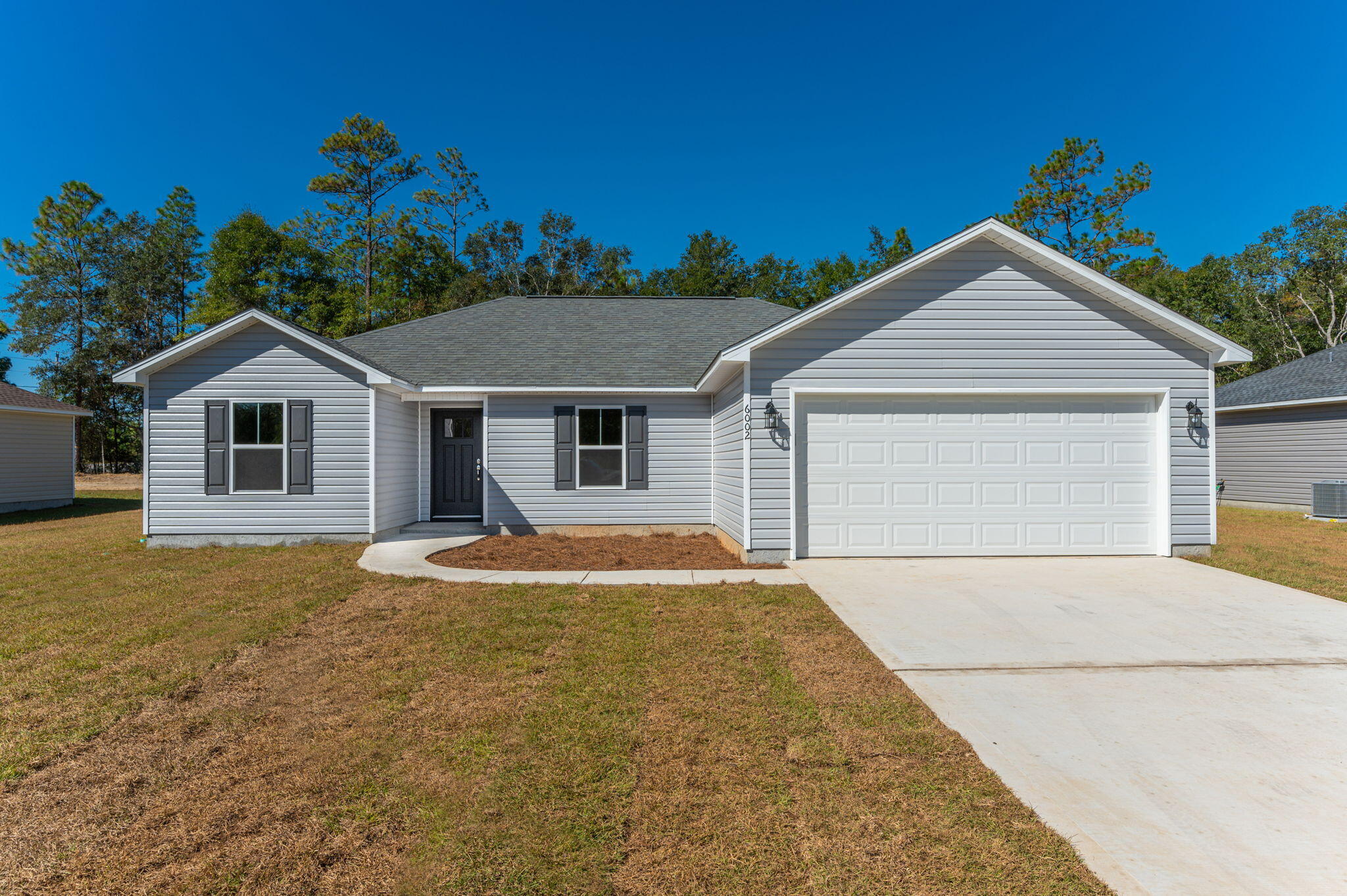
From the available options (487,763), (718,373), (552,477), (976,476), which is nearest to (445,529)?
(552,477)

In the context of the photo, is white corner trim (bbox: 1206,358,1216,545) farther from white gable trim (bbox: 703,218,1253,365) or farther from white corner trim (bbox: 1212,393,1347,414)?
white corner trim (bbox: 1212,393,1347,414)

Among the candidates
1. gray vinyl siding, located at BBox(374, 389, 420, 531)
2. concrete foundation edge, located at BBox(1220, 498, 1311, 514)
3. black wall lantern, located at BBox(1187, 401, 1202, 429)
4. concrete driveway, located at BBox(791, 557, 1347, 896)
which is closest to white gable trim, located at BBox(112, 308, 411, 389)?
gray vinyl siding, located at BBox(374, 389, 420, 531)

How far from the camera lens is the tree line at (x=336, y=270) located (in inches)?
1179

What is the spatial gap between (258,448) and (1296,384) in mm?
23632

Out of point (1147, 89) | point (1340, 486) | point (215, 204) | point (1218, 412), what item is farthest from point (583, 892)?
point (215, 204)

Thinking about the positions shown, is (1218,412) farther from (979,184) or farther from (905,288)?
(979,184)

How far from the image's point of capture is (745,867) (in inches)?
98.0

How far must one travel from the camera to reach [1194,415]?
9.11 meters

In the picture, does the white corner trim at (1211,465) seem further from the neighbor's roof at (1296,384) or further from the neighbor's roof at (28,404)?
the neighbor's roof at (28,404)

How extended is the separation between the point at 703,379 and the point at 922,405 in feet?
11.4

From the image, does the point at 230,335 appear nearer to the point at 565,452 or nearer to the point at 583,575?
the point at 565,452

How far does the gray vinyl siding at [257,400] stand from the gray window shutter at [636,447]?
14.9 feet

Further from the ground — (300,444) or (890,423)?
(890,423)

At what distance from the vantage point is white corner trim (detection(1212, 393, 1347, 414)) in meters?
14.6
